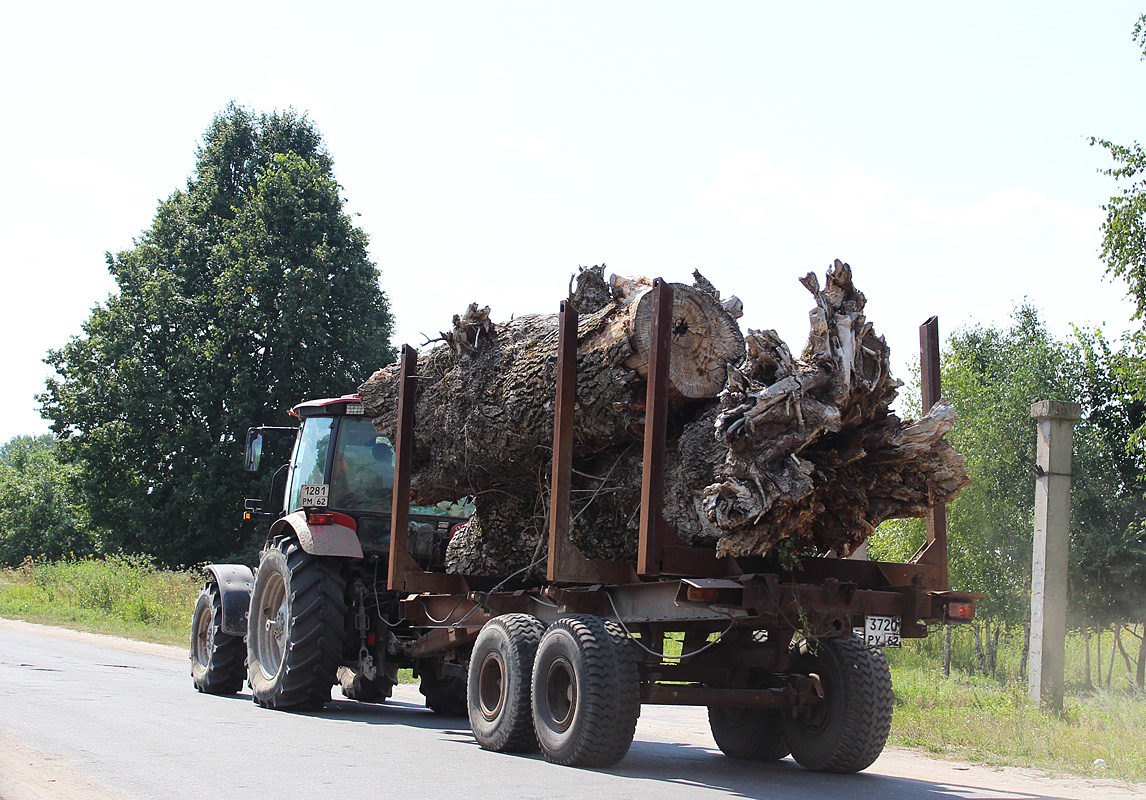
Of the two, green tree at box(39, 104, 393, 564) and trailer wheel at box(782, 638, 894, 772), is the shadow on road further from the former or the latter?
green tree at box(39, 104, 393, 564)

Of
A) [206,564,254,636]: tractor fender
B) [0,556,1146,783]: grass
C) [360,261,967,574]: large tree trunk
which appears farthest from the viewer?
[206,564,254,636]: tractor fender

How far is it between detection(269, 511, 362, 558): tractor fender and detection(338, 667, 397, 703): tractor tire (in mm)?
1212

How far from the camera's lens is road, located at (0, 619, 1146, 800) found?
5602 mm

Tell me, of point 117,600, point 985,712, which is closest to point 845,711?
point 985,712

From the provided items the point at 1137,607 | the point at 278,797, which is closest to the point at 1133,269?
the point at 1137,607

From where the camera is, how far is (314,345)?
3120 centimetres

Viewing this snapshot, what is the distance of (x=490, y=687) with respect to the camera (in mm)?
7648

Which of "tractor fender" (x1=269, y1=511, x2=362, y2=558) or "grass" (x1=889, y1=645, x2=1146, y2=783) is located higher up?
"tractor fender" (x1=269, y1=511, x2=362, y2=558)

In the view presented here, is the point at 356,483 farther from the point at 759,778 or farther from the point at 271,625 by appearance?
the point at 759,778

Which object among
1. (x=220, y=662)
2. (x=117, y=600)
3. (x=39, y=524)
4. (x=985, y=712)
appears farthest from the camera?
(x=39, y=524)

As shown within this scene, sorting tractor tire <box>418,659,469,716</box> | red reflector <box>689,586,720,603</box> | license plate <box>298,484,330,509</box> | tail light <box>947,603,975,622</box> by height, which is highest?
license plate <box>298,484,330,509</box>

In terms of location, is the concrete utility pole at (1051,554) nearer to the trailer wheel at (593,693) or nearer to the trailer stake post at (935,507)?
the trailer stake post at (935,507)

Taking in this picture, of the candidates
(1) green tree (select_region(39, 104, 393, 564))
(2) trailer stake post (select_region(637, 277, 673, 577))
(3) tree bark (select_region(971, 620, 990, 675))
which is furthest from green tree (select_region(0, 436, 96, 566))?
(2) trailer stake post (select_region(637, 277, 673, 577))

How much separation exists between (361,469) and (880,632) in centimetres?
571
